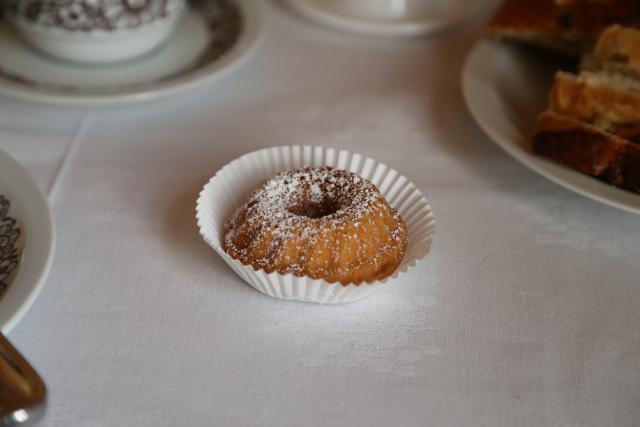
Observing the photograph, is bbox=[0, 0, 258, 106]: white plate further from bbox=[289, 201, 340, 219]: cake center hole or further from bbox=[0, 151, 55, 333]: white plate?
bbox=[289, 201, 340, 219]: cake center hole

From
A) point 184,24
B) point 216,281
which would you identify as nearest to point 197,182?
point 216,281

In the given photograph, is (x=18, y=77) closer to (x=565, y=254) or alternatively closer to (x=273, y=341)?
(x=273, y=341)

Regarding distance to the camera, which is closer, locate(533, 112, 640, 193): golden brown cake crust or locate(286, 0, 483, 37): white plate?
locate(533, 112, 640, 193): golden brown cake crust

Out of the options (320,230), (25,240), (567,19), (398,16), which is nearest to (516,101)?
(567,19)

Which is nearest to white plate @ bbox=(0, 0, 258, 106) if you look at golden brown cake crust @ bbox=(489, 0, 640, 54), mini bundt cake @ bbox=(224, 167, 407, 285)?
mini bundt cake @ bbox=(224, 167, 407, 285)

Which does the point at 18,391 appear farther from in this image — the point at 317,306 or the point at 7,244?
the point at 317,306

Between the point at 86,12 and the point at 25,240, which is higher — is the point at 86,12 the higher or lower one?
the higher one
